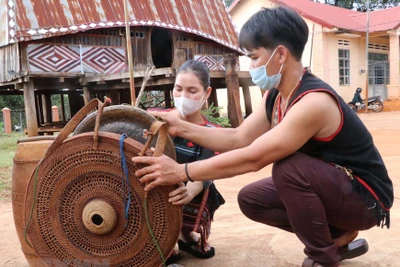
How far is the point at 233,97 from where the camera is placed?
329 inches

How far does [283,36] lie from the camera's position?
6.43ft

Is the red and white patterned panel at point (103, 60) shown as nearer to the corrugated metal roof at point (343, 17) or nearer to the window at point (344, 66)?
the corrugated metal roof at point (343, 17)

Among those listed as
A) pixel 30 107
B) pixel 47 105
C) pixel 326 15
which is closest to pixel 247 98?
pixel 30 107

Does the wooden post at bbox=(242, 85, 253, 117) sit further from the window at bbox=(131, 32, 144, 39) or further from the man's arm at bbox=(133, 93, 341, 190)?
the man's arm at bbox=(133, 93, 341, 190)

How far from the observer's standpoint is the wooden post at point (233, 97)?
834cm

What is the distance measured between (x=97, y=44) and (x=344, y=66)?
12.3m

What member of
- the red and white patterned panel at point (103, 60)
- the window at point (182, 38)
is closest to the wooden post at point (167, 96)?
the window at point (182, 38)

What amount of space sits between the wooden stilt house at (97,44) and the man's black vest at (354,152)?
5.72 meters

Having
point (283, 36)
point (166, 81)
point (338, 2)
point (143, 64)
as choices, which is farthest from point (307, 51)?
point (283, 36)

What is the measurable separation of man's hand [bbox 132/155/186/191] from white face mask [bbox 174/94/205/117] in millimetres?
843

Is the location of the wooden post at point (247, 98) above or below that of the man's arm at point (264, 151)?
below

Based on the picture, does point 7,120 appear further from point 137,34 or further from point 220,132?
point 220,132

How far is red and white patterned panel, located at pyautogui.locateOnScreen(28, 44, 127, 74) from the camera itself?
29.7ft

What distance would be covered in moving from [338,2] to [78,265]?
104ft
